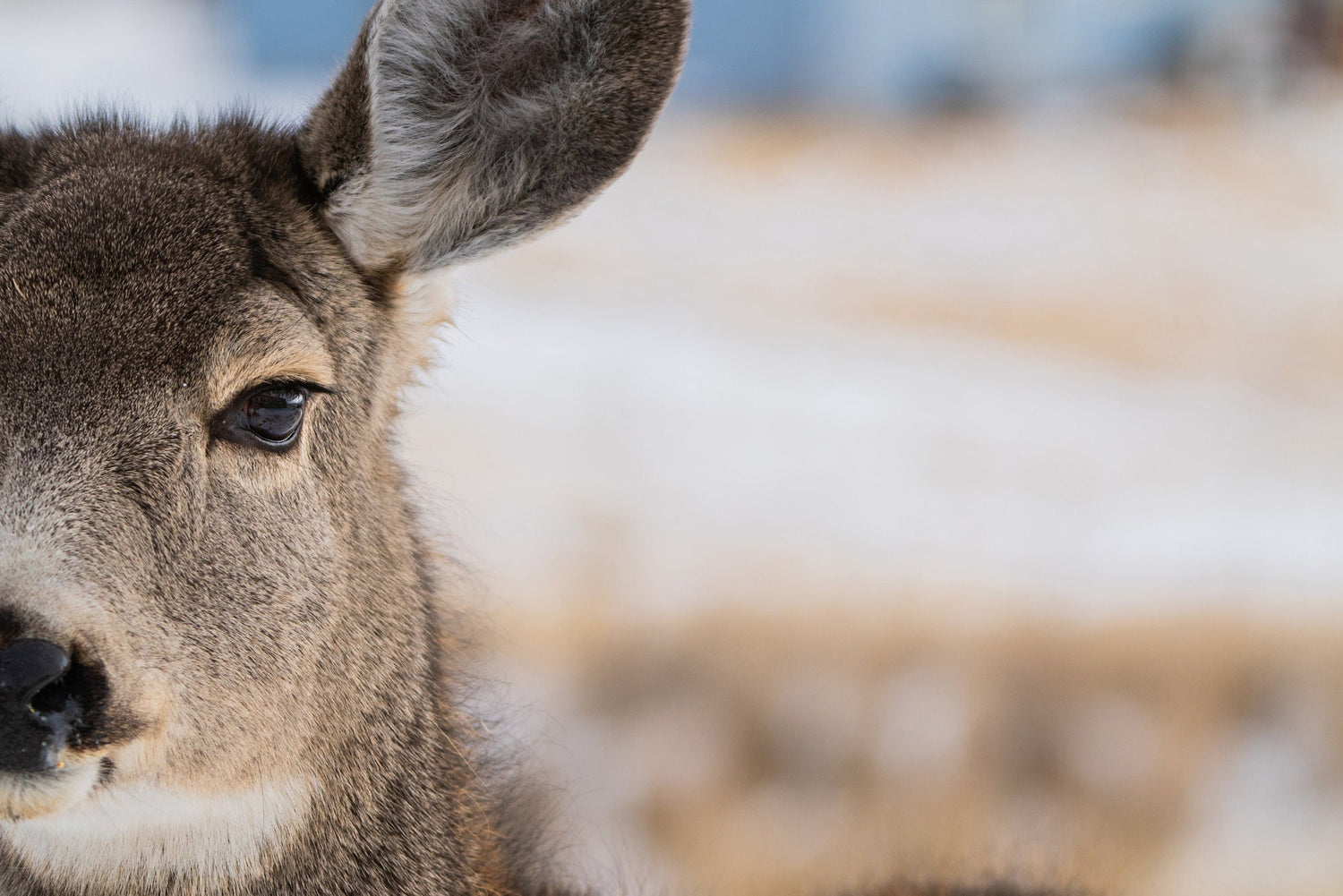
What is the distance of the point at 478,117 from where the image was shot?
11.0ft

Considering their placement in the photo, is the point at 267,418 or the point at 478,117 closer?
the point at 267,418

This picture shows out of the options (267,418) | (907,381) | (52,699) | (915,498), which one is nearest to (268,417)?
(267,418)

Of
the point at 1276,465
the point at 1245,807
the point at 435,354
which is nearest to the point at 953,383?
the point at 1276,465

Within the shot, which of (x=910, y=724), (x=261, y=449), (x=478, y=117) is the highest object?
(x=478, y=117)

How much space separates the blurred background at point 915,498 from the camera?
7719mm

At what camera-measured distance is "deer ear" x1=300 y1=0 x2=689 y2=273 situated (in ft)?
9.90

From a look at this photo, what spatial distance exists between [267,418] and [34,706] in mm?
745

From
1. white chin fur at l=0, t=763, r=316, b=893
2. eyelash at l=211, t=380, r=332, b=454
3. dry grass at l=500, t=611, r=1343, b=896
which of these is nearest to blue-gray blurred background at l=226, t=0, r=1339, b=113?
dry grass at l=500, t=611, r=1343, b=896

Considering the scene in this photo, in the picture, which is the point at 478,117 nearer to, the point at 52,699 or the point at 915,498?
the point at 52,699

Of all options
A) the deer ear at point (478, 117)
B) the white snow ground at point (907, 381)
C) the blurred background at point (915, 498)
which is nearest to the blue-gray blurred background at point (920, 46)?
the blurred background at point (915, 498)

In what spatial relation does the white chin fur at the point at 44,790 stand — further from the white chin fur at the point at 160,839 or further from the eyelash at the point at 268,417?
the eyelash at the point at 268,417

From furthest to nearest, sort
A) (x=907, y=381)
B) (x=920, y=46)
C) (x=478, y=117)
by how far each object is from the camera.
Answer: (x=920, y=46) → (x=907, y=381) → (x=478, y=117)

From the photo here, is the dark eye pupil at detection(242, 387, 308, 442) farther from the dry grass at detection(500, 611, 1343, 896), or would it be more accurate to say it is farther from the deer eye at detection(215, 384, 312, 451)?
the dry grass at detection(500, 611, 1343, 896)

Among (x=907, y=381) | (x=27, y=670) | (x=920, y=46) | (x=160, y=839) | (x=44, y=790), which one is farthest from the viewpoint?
(x=920, y=46)
